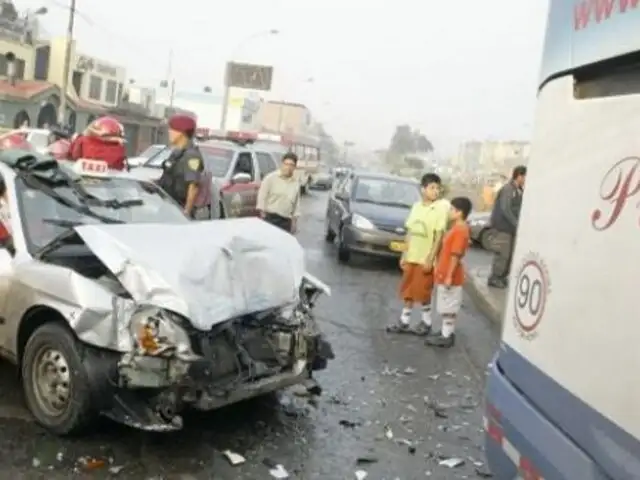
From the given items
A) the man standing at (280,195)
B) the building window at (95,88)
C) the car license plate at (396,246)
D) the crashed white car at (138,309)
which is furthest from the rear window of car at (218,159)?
the building window at (95,88)

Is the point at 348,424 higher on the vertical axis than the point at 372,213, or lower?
lower

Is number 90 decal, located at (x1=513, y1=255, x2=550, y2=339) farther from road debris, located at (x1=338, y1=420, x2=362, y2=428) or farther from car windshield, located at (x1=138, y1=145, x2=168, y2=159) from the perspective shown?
car windshield, located at (x1=138, y1=145, x2=168, y2=159)

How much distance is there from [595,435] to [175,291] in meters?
2.94

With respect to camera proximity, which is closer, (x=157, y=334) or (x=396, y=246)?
(x=157, y=334)

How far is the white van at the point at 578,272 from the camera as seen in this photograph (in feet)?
7.28

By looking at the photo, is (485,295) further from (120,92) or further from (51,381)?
(120,92)

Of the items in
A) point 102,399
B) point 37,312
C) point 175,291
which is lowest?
point 102,399

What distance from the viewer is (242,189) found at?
50.0 ft

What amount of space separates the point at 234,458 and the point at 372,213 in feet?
32.4

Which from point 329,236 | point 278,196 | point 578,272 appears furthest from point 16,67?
point 578,272

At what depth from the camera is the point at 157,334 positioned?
15.4 feet

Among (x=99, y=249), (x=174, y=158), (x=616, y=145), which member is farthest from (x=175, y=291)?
(x=174, y=158)

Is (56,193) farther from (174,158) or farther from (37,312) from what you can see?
(174,158)

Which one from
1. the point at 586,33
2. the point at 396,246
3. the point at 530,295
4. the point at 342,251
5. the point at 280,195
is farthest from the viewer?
the point at 342,251
